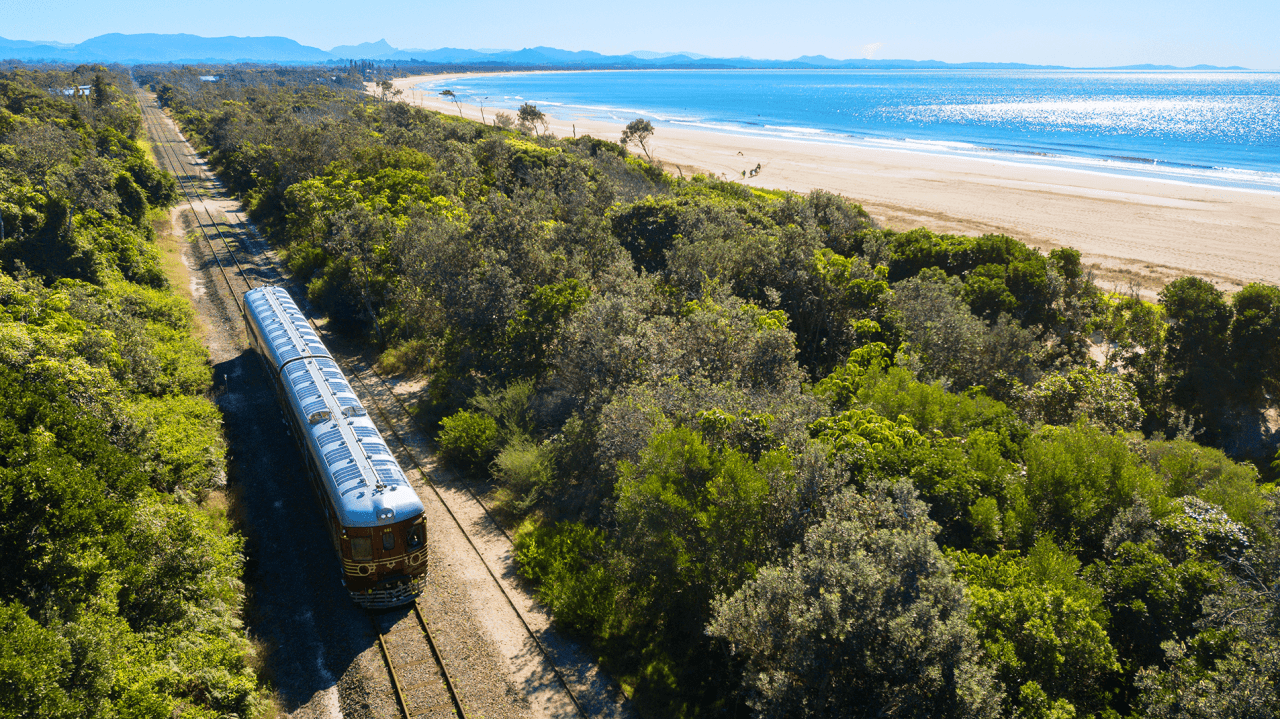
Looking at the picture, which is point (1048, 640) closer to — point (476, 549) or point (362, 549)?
point (362, 549)

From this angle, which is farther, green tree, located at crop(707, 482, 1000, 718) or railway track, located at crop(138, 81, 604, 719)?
railway track, located at crop(138, 81, 604, 719)

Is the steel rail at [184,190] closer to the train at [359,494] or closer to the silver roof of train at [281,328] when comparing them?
the silver roof of train at [281,328]

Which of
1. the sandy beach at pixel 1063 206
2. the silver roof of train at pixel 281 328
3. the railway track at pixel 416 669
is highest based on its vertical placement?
the sandy beach at pixel 1063 206

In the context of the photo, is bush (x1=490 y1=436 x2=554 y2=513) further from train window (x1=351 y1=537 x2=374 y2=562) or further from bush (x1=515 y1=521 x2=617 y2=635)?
train window (x1=351 y1=537 x2=374 y2=562)

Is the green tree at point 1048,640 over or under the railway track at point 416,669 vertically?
over

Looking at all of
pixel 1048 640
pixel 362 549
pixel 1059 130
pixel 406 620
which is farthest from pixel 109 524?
pixel 1059 130

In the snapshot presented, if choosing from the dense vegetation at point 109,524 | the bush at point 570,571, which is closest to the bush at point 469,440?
the bush at point 570,571

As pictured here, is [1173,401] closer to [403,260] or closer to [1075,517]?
[1075,517]

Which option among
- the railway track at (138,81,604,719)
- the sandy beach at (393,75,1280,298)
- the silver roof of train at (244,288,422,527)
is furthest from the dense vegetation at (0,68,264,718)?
the sandy beach at (393,75,1280,298)
